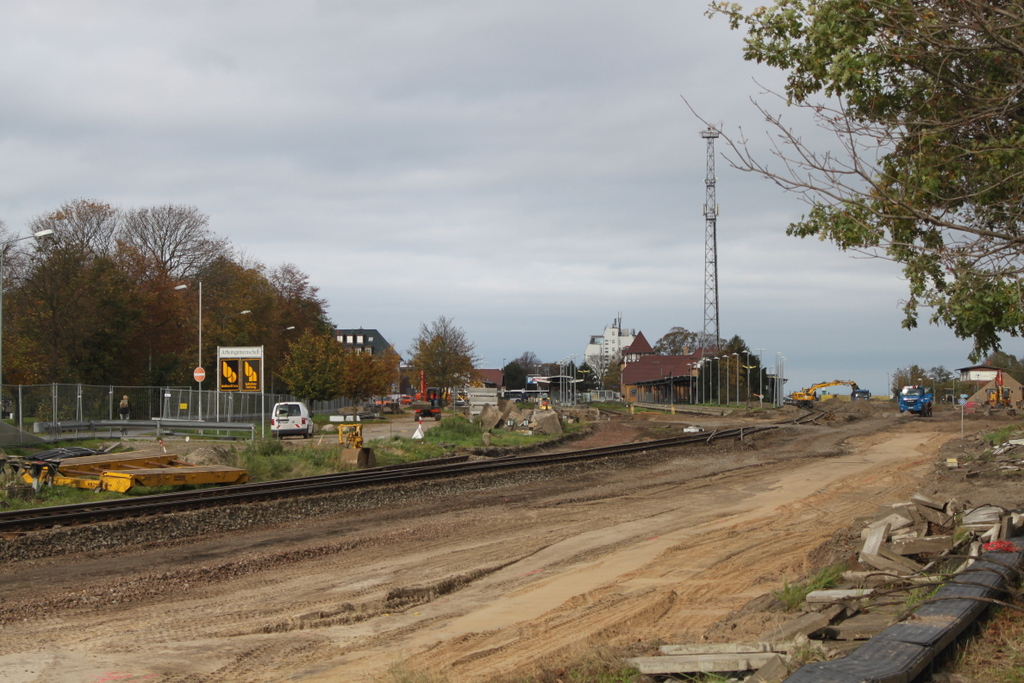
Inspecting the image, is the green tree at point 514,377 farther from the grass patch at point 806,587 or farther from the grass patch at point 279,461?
the grass patch at point 806,587

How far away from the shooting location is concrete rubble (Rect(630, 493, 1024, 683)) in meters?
6.25

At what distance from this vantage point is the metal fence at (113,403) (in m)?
34.5

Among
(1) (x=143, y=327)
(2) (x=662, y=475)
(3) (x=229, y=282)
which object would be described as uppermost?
(3) (x=229, y=282)

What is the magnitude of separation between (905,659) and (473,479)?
681 inches

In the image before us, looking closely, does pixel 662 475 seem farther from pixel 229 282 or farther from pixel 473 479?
pixel 229 282

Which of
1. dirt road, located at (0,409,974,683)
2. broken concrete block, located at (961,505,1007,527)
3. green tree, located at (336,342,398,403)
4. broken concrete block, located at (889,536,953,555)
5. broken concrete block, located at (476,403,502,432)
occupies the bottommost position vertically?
dirt road, located at (0,409,974,683)

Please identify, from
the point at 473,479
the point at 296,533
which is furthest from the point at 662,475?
the point at 296,533

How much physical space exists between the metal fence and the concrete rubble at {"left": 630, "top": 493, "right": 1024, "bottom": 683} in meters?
26.7

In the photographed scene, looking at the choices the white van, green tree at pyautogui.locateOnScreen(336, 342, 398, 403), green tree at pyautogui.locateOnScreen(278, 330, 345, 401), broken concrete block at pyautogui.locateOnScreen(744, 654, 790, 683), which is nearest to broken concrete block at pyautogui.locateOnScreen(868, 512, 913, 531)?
broken concrete block at pyautogui.locateOnScreen(744, 654, 790, 683)

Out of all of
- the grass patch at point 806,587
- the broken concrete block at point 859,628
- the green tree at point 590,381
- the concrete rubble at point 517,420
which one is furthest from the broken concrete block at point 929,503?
the green tree at point 590,381

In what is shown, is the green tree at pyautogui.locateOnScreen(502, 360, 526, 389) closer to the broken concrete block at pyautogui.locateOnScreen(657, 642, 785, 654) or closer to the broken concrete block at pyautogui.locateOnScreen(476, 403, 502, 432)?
the broken concrete block at pyautogui.locateOnScreen(476, 403, 502, 432)

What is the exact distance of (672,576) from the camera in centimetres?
1120

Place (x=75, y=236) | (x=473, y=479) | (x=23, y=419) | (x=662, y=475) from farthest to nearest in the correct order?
(x=75, y=236) < (x=23, y=419) < (x=662, y=475) < (x=473, y=479)

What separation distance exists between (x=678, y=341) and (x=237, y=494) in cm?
15679
